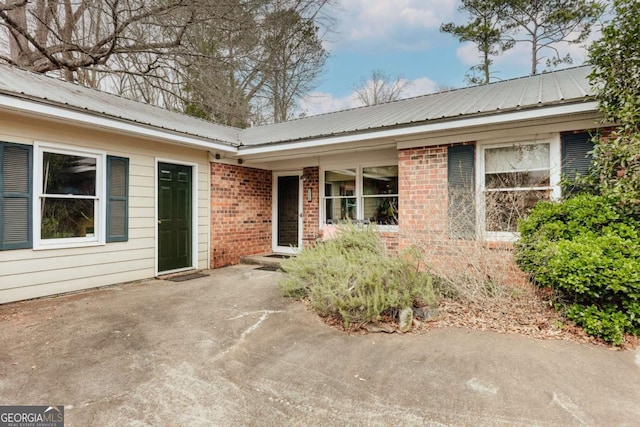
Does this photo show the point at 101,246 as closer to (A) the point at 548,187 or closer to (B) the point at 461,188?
(B) the point at 461,188

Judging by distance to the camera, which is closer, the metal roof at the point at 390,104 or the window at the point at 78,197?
the metal roof at the point at 390,104

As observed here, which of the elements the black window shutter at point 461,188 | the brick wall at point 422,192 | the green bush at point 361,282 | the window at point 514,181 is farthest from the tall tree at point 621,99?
the green bush at point 361,282

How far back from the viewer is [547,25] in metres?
12.5

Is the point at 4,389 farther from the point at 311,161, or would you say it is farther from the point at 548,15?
the point at 548,15

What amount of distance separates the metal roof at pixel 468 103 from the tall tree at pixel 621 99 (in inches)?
12.6

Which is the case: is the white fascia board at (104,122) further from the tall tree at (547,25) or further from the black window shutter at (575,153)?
the tall tree at (547,25)

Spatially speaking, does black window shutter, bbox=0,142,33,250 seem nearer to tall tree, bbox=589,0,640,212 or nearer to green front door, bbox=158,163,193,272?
green front door, bbox=158,163,193,272

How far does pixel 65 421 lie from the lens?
2.21 m

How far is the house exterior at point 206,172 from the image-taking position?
470 centimetres

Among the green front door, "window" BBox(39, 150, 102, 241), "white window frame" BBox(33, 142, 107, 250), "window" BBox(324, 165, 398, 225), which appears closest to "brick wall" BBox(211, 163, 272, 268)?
the green front door

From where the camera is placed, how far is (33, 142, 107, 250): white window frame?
488 cm

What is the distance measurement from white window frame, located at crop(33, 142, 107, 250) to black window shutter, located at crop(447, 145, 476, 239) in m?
5.73

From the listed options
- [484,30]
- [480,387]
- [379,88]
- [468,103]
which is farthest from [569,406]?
[379,88]

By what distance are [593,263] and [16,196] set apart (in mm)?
7158
